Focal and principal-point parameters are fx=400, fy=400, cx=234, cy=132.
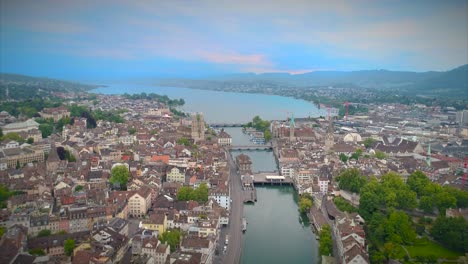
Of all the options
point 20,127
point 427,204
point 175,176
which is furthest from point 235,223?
point 20,127

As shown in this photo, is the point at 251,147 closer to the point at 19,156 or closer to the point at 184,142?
the point at 184,142

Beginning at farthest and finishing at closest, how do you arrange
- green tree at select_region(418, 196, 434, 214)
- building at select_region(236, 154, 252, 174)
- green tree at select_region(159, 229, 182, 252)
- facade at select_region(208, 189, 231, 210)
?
building at select_region(236, 154, 252, 174), facade at select_region(208, 189, 231, 210), green tree at select_region(418, 196, 434, 214), green tree at select_region(159, 229, 182, 252)

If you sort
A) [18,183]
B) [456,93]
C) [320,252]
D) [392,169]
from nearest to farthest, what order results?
[320,252]
[18,183]
[392,169]
[456,93]

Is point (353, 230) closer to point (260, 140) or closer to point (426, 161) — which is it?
point (426, 161)

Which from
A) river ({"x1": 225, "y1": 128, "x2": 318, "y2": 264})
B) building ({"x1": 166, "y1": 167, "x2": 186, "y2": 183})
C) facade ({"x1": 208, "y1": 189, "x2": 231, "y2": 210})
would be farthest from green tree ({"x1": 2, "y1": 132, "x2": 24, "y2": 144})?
river ({"x1": 225, "y1": 128, "x2": 318, "y2": 264})

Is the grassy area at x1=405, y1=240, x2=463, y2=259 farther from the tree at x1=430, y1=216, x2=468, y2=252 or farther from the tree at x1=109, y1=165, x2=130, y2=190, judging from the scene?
the tree at x1=109, y1=165, x2=130, y2=190

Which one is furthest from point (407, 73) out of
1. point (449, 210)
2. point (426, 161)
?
point (449, 210)

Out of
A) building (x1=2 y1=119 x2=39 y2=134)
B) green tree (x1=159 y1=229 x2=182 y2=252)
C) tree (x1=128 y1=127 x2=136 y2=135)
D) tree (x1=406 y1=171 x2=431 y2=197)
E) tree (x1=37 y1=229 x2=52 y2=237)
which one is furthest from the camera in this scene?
tree (x1=128 y1=127 x2=136 y2=135)
